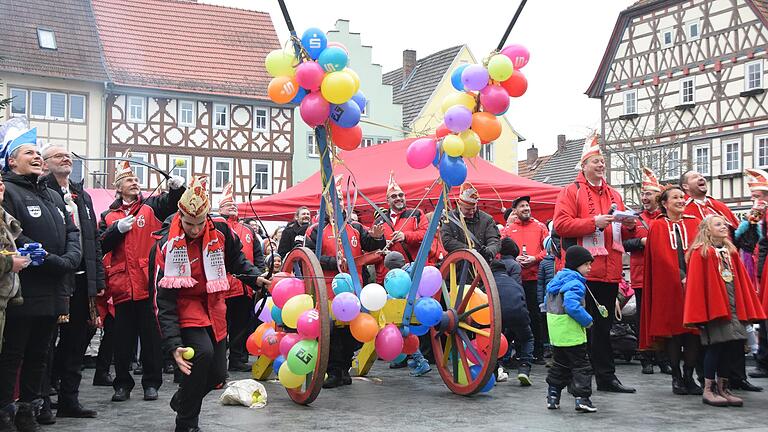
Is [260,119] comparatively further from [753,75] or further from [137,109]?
[753,75]

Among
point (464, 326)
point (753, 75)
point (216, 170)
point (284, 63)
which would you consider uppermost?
point (753, 75)

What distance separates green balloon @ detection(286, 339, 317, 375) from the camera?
24.9 ft

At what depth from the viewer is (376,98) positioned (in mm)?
45125

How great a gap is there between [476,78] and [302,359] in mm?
2671

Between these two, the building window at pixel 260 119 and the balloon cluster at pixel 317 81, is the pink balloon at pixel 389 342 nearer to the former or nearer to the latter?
the balloon cluster at pixel 317 81

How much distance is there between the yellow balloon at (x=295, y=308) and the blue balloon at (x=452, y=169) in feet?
4.94

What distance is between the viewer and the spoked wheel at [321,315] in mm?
7465

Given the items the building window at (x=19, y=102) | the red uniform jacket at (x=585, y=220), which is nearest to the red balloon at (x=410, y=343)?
the red uniform jacket at (x=585, y=220)

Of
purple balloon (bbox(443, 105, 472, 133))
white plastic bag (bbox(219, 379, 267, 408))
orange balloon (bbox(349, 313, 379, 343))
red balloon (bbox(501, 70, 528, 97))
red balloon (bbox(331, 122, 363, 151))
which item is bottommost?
white plastic bag (bbox(219, 379, 267, 408))

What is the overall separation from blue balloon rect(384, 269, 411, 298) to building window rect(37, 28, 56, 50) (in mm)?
31513

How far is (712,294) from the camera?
807cm

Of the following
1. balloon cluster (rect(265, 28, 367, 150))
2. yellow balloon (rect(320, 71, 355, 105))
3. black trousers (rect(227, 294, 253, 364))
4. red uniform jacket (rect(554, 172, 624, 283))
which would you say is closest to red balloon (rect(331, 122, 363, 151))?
balloon cluster (rect(265, 28, 367, 150))

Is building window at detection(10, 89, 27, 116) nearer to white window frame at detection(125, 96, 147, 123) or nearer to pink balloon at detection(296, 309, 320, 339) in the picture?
white window frame at detection(125, 96, 147, 123)

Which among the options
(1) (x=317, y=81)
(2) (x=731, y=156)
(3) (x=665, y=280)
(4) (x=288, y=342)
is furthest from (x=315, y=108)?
(2) (x=731, y=156)
